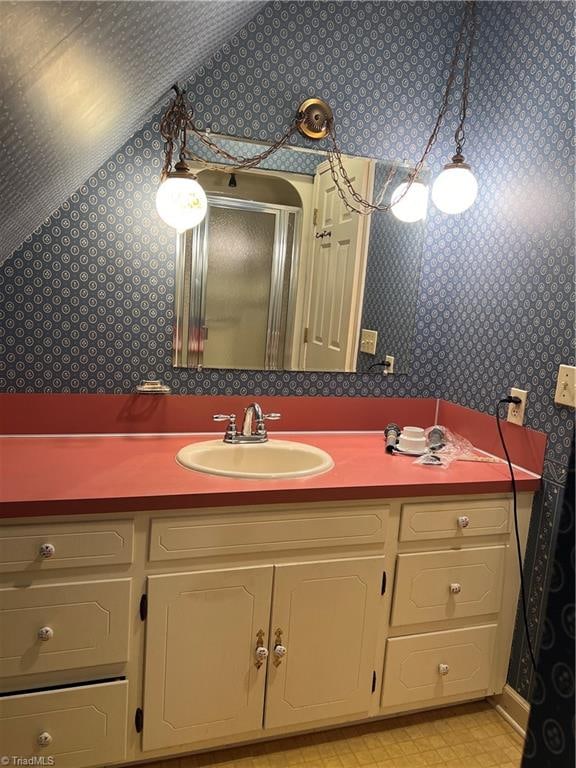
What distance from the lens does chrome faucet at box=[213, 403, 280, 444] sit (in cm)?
200

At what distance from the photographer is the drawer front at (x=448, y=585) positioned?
5.96ft

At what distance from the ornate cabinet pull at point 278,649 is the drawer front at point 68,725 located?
1.34 feet

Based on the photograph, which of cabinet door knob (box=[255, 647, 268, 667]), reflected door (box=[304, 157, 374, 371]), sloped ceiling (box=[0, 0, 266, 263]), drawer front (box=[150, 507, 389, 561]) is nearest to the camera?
sloped ceiling (box=[0, 0, 266, 263])

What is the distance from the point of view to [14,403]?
1904mm

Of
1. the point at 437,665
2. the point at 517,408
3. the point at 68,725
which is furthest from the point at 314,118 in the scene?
the point at 68,725

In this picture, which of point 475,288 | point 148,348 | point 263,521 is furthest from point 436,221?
point 263,521

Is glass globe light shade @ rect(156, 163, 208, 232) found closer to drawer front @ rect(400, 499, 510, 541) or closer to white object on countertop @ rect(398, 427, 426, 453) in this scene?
white object on countertop @ rect(398, 427, 426, 453)

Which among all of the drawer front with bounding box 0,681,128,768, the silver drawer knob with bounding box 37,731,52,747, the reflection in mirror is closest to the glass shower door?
the reflection in mirror

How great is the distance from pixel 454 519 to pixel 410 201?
1.14m

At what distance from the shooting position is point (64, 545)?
4.78 ft

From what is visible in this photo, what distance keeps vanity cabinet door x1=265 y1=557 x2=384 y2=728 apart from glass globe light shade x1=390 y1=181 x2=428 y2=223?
124 cm

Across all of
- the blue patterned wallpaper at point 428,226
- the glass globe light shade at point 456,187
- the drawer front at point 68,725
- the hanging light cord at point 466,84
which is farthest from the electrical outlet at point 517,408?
the drawer front at point 68,725

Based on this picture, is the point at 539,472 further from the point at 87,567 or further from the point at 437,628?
the point at 87,567

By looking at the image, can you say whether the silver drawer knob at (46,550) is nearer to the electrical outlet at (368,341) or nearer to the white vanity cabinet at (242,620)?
the white vanity cabinet at (242,620)
